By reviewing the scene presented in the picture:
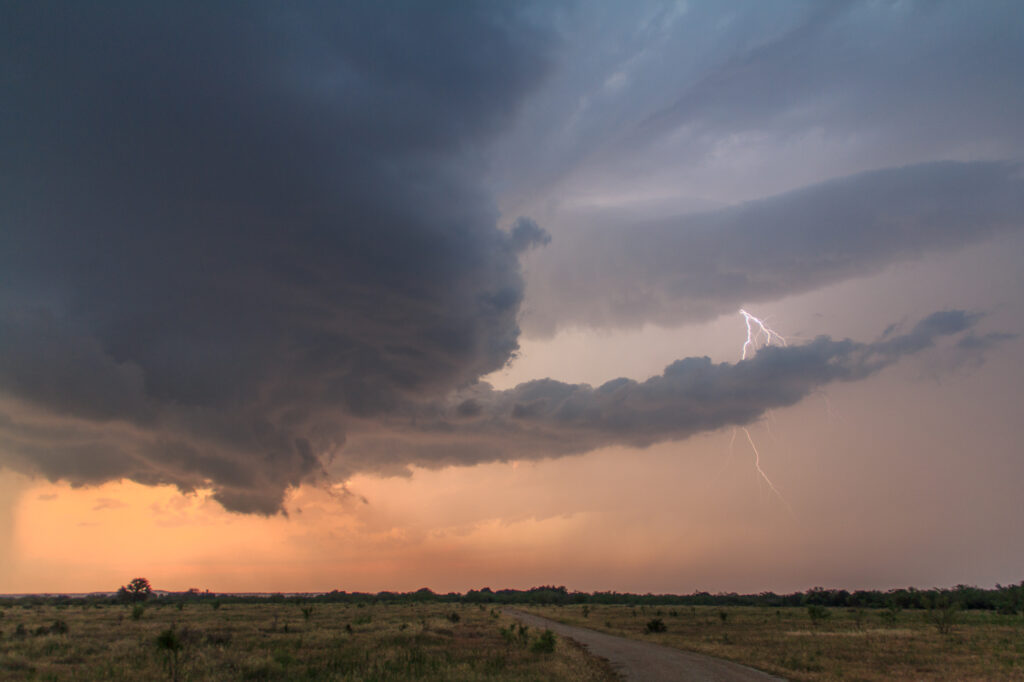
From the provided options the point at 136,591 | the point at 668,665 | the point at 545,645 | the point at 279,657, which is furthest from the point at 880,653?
the point at 136,591

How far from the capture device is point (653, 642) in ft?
138

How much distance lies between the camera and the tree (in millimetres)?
130750

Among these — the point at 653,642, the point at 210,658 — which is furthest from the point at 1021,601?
the point at 210,658

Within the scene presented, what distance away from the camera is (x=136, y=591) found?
438ft

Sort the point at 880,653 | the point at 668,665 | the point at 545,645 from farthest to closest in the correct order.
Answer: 1. the point at 880,653
2. the point at 545,645
3. the point at 668,665

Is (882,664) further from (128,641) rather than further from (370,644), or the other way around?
(128,641)

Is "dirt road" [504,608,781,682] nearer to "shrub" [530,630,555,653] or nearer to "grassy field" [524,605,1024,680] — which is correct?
"grassy field" [524,605,1024,680]

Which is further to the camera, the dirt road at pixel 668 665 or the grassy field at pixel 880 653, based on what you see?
the grassy field at pixel 880 653

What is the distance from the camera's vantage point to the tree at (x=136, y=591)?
131 m

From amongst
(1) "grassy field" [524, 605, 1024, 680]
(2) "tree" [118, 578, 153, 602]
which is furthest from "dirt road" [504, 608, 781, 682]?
(2) "tree" [118, 578, 153, 602]

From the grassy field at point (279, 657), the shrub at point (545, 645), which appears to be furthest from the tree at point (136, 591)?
the shrub at point (545, 645)

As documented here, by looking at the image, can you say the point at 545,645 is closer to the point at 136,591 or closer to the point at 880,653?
the point at 880,653

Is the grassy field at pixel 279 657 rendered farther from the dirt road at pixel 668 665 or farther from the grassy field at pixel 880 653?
the grassy field at pixel 880 653

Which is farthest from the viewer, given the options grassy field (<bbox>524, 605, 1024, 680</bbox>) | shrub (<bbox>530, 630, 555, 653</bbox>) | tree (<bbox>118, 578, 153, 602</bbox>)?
tree (<bbox>118, 578, 153, 602</bbox>)
